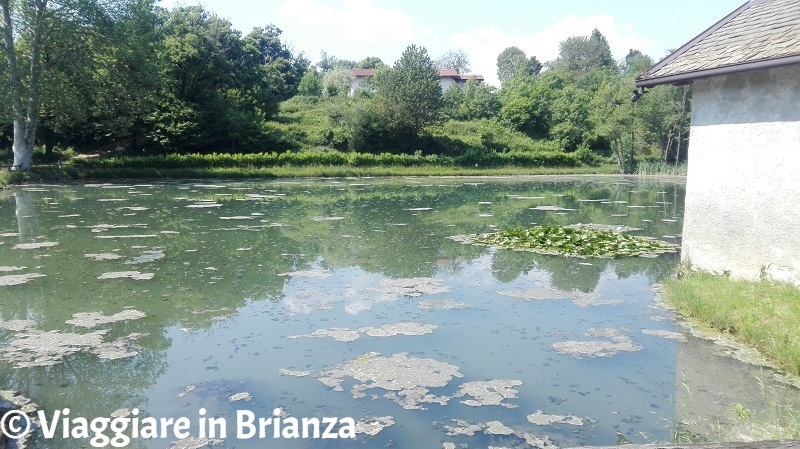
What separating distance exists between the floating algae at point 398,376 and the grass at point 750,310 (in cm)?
289

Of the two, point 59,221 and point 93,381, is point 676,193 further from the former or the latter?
point 93,381

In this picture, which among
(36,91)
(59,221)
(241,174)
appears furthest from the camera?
(241,174)

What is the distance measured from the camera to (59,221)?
14.8 metres

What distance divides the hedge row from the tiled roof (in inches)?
1086

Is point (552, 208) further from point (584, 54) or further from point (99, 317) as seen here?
point (584, 54)

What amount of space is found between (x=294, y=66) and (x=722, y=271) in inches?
2460

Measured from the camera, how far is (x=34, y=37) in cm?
2569

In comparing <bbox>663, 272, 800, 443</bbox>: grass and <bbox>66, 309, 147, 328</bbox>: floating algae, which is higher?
<bbox>663, 272, 800, 443</bbox>: grass

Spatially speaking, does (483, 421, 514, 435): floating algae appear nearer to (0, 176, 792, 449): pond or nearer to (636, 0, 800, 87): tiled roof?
(0, 176, 792, 449): pond

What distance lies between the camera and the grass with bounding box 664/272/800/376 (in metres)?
5.59

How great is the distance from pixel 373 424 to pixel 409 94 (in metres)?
39.0

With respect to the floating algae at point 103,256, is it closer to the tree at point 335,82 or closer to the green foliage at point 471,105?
the green foliage at point 471,105

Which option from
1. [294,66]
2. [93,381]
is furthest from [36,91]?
[294,66]

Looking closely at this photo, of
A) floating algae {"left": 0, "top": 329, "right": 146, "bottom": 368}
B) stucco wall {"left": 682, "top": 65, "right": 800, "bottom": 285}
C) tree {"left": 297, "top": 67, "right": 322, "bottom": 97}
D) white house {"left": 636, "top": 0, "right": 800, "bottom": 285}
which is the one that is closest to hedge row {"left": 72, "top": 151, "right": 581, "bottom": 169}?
tree {"left": 297, "top": 67, "right": 322, "bottom": 97}
